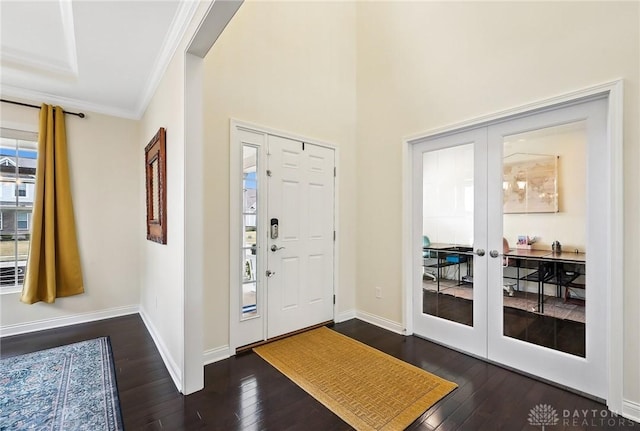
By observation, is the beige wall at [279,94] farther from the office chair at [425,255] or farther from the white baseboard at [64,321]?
the white baseboard at [64,321]

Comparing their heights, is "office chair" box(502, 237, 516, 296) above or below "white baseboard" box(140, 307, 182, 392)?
above

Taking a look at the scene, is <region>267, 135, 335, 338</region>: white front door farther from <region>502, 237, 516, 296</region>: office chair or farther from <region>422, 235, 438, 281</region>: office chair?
<region>502, 237, 516, 296</region>: office chair

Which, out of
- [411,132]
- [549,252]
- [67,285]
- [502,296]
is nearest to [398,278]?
[502,296]

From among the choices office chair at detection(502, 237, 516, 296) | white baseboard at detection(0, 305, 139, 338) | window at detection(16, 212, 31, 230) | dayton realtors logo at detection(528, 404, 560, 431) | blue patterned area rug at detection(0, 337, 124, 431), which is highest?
window at detection(16, 212, 31, 230)

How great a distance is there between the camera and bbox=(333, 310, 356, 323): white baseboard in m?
3.66

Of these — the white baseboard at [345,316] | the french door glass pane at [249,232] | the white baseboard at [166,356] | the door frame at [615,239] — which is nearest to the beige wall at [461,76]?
the door frame at [615,239]

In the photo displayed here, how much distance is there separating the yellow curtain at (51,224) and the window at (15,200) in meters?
0.26

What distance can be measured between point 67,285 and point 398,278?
12.9ft

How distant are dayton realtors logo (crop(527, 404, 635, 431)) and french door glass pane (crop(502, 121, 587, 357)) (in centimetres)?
39

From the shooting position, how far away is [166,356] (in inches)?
103

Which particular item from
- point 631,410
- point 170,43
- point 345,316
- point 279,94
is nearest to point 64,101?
point 170,43

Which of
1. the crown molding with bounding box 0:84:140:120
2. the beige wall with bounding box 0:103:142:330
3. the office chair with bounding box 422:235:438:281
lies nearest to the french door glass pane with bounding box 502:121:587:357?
the office chair with bounding box 422:235:438:281

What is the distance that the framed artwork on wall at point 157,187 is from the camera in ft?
8.72

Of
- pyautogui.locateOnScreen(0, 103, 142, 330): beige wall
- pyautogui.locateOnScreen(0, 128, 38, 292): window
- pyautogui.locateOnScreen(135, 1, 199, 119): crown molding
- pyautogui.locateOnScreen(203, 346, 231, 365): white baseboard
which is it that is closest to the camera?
pyautogui.locateOnScreen(135, 1, 199, 119): crown molding
